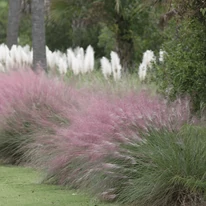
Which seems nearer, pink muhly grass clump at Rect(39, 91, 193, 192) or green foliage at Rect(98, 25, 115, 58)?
pink muhly grass clump at Rect(39, 91, 193, 192)

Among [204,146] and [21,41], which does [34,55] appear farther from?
[21,41]

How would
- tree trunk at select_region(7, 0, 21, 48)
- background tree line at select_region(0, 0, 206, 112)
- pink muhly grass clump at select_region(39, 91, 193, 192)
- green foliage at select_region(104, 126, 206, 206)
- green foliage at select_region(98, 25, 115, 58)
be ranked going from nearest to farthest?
green foliage at select_region(104, 126, 206, 206)
pink muhly grass clump at select_region(39, 91, 193, 192)
background tree line at select_region(0, 0, 206, 112)
tree trunk at select_region(7, 0, 21, 48)
green foliage at select_region(98, 25, 115, 58)

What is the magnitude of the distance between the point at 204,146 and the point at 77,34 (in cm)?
2674

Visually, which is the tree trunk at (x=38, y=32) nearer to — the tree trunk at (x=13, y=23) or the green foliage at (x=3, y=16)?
the tree trunk at (x=13, y=23)

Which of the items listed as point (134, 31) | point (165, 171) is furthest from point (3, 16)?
point (165, 171)

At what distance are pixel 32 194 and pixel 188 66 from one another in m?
2.91

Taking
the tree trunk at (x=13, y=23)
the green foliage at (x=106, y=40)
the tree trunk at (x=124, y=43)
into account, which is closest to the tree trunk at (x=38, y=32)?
the tree trunk at (x=124, y=43)

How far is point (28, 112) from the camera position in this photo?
1316cm

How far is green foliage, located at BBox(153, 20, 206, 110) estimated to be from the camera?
34.8 feet

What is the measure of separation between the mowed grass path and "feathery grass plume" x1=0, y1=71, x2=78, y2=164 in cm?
91

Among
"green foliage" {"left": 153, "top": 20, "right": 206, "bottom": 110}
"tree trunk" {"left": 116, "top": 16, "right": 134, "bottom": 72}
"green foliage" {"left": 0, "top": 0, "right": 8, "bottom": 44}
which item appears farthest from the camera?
"green foliage" {"left": 0, "top": 0, "right": 8, "bottom": 44}

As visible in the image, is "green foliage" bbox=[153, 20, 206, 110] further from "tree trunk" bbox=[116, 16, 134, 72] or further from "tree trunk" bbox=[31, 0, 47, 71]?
"tree trunk" bbox=[116, 16, 134, 72]

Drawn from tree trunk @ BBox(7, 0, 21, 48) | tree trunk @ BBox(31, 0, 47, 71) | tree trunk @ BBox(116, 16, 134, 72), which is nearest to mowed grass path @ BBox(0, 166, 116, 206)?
tree trunk @ BBox(31, 0, 47, 71)

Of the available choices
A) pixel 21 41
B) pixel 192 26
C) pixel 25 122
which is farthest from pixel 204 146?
pixel 21 41
